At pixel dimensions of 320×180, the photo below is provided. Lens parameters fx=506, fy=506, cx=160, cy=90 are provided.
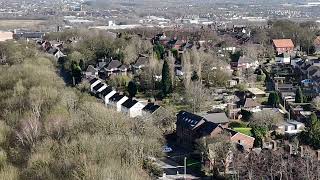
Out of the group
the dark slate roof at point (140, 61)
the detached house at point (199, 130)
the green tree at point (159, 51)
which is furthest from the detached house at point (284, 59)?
the detached house at point (199, 130)

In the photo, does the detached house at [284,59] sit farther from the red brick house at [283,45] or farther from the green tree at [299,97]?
the green tree at [299,97]

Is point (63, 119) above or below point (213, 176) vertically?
above

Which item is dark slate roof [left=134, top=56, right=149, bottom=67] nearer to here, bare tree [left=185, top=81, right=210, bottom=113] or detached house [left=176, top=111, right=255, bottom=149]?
bare tree [left=185, top=81, right=210, bottom=113]

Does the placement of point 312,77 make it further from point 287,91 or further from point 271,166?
point 271,166

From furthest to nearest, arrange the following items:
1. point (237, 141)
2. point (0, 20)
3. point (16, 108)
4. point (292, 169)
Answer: point (0, 20) < point (16, 108) < point (237, 141) < point (292, 169)

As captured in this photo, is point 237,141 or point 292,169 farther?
point 237,141

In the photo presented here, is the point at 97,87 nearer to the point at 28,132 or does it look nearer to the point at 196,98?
the point at 196,98

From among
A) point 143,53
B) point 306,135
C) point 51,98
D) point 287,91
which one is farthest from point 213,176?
point 143,53
